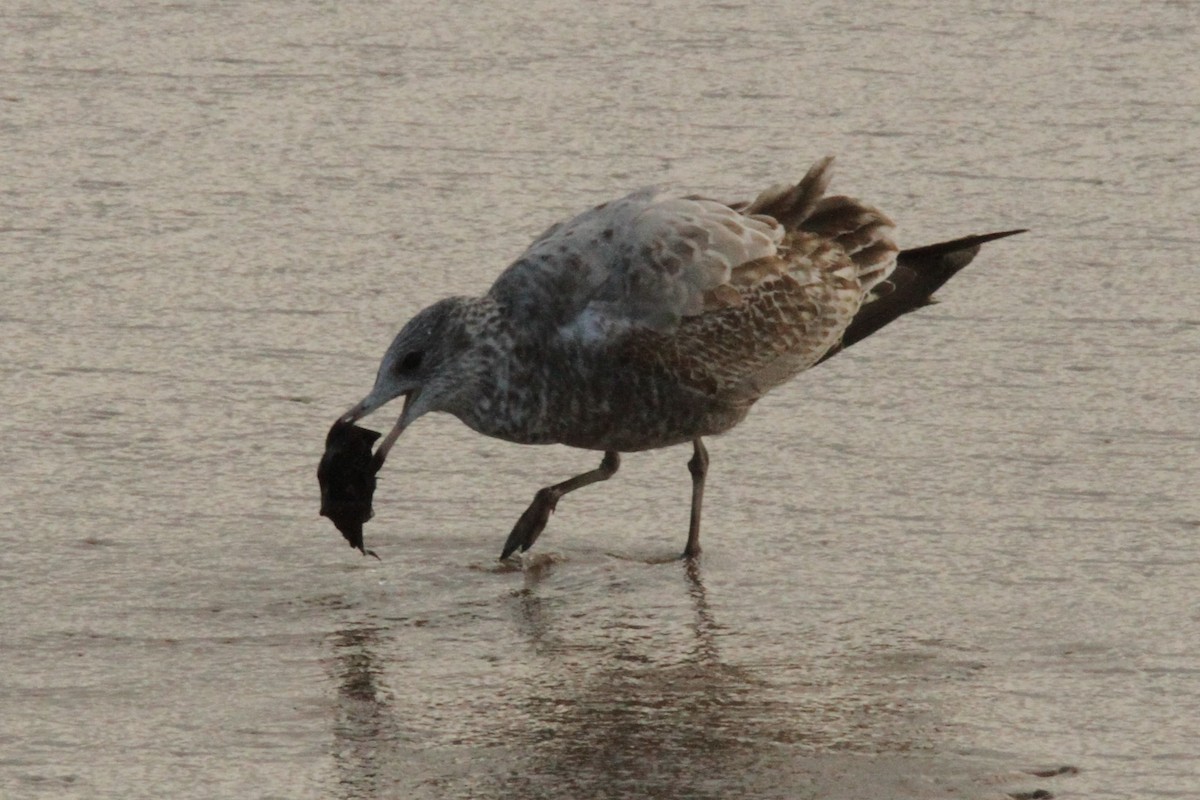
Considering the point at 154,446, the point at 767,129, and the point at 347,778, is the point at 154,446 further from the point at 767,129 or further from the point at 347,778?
the point at 767,129

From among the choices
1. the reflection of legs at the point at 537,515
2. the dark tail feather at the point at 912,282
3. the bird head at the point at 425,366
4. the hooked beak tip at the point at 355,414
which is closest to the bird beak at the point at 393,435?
the bird head at the point at 425,366

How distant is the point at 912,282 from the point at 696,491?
4.40ft

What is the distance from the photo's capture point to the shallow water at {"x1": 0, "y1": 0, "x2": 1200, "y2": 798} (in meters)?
5.88

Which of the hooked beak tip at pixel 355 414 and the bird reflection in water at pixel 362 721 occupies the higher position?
the hooked beak tip at pixel 355 414

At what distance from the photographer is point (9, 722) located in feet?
19.1

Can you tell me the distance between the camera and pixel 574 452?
27.2 feet

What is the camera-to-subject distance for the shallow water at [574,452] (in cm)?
588

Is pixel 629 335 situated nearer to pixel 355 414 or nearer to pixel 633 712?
pixel 355 414

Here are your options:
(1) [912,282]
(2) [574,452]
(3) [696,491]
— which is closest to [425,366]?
(3) [696,491]

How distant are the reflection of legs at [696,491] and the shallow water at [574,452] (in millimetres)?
55

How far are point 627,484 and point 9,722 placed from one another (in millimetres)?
2654

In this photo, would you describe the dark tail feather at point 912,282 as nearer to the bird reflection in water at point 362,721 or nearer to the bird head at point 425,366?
the bird head at point 425,366

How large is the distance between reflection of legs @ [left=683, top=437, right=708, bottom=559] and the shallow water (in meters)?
0.06

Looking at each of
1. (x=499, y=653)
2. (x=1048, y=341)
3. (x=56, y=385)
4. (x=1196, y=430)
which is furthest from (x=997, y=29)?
(x=499, y=653)
